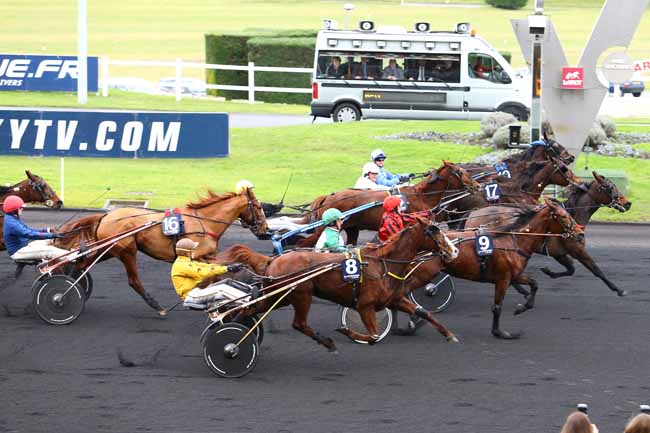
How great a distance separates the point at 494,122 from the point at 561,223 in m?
11.8

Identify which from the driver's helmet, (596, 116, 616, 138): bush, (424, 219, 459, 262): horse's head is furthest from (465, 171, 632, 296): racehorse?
(596, 116, 616, 138): bush

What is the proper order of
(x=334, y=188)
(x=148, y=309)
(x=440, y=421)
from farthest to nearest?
1. (x=334, y=188)
2. (x=148, y=309)
3. (x=440, y=421)

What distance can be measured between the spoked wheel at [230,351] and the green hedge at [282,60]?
25.2m

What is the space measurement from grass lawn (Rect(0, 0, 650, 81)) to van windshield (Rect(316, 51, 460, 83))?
67.4 feet

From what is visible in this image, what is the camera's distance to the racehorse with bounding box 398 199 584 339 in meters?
12.3

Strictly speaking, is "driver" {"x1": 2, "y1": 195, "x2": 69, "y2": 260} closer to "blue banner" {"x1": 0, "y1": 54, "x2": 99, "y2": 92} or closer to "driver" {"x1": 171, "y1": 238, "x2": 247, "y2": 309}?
"driver" {"x1": 171, "y1": 238, "x2": 247, "y2": 309}

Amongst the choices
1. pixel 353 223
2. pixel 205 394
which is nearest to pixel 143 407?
pixel 205 394

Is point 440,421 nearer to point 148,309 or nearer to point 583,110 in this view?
point 148,309

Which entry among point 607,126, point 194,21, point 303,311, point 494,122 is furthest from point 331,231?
point 194,21

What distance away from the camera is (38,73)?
33.3m

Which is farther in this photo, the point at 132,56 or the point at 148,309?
the point at 132,56

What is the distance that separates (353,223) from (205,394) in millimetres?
4951

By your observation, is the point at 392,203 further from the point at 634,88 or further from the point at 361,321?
the point at 634,88

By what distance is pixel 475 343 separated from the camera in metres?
12.2
